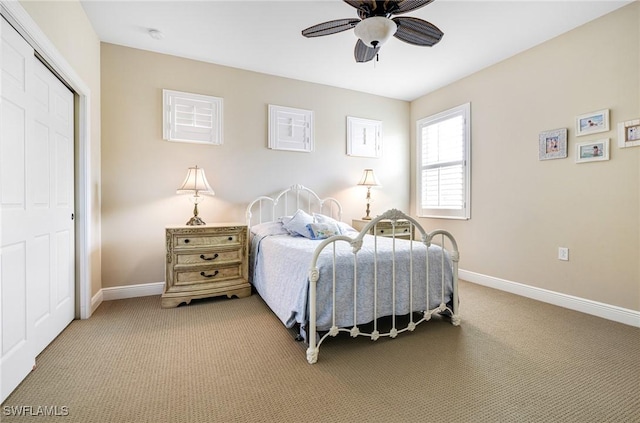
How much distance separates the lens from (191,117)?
A: 3332mm

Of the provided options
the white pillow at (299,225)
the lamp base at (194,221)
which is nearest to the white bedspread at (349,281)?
the white pillow at (299,225)

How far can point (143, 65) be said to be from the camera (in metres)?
3.15

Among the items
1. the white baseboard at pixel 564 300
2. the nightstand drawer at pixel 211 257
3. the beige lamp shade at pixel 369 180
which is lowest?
the white baseboard at pixel 564 300

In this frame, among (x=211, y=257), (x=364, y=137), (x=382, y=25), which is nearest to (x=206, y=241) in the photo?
(x=211, y=257)

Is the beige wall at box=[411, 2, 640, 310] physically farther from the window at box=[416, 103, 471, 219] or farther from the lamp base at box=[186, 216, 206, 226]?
the lamp base at box=[186, 216, 206, 226]

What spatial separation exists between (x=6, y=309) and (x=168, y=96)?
2473 millimetres

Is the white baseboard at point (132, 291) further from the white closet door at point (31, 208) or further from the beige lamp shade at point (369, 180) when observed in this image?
the beige lamp shade at point (369, 180)

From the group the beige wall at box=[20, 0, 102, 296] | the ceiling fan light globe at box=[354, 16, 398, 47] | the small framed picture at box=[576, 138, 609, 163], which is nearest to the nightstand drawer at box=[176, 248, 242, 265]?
the beige wall at box=[20, 0, 102, 296]

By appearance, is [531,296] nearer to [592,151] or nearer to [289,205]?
[592,151]

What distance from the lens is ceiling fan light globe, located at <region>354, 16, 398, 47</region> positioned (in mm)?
1871

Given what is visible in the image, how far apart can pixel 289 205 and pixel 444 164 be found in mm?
2244

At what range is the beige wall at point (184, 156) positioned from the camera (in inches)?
120

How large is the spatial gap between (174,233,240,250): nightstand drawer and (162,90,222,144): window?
1.16 m

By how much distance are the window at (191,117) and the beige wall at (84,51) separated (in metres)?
0.62
